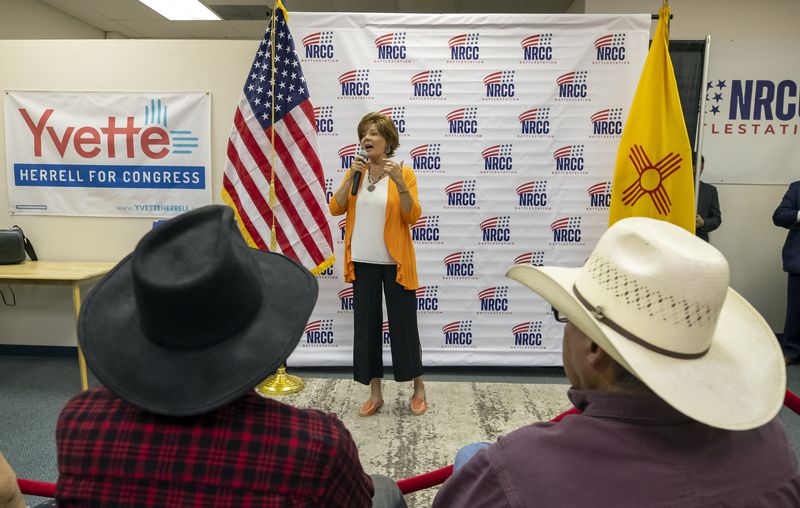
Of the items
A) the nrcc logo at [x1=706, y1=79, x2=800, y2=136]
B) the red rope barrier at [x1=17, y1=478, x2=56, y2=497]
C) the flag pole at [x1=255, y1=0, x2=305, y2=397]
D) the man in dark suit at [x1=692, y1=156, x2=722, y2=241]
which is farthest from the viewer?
the nrcc logo at [x1=706, y1=79, x2=800, y2=136]

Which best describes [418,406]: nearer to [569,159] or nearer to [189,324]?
[569,159]

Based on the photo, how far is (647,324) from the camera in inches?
29.1

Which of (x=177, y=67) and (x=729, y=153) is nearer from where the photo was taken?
(x=177, y=67)

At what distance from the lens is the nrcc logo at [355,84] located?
330cm

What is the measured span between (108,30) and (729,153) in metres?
7.14

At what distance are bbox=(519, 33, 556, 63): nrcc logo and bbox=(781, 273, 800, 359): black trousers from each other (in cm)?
243

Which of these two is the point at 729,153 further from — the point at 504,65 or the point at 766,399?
the point at 766,399

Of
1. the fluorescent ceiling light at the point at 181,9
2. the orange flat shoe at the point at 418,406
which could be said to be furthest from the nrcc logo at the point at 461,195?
the fluorescent ceiling light at the point at 181,9

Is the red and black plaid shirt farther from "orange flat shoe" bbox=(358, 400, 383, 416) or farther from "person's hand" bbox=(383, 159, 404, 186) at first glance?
"orange flat shoe" bbox=(358, 400, 383, 416)

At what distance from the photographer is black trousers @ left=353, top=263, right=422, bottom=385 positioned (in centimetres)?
267

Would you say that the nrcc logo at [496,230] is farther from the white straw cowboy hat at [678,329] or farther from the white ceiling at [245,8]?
the white ceiling at [245,8]

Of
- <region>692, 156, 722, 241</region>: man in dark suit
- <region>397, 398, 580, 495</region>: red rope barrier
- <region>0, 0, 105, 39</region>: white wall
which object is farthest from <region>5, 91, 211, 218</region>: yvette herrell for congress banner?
<region>692, 156, 722, 241</region>: man in dark suit

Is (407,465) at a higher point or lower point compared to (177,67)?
lower

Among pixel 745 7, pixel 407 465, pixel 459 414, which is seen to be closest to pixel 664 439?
pixel 407 465
